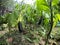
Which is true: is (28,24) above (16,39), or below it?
above

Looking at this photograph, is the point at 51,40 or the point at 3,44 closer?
the point at 3,44

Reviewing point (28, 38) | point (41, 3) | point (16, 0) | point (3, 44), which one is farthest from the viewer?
point (16, 0)

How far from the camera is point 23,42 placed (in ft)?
17.1

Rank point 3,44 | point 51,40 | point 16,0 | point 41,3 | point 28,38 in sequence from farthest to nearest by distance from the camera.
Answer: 1. point 16,0
2. point 51,40
3. point 28,38
4. point 3,44
5. point 41,3

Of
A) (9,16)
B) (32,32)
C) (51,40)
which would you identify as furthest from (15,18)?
(51,40)

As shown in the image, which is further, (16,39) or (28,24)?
(28,24)

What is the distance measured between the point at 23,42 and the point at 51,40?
1082 millimetres

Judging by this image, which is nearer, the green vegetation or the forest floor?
the green vegetation

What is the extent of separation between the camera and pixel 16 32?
5.82 m

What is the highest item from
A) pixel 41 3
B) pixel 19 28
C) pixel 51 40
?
pixel 41 3

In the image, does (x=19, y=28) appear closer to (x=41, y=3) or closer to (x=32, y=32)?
(x=32, y=32)

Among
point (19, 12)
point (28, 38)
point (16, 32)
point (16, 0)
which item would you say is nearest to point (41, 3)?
point (19, 12)

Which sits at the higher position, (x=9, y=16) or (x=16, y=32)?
(x=9, y=16)

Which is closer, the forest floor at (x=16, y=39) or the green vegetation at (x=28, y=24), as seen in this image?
the green vegetation at (x=28, y=24)
